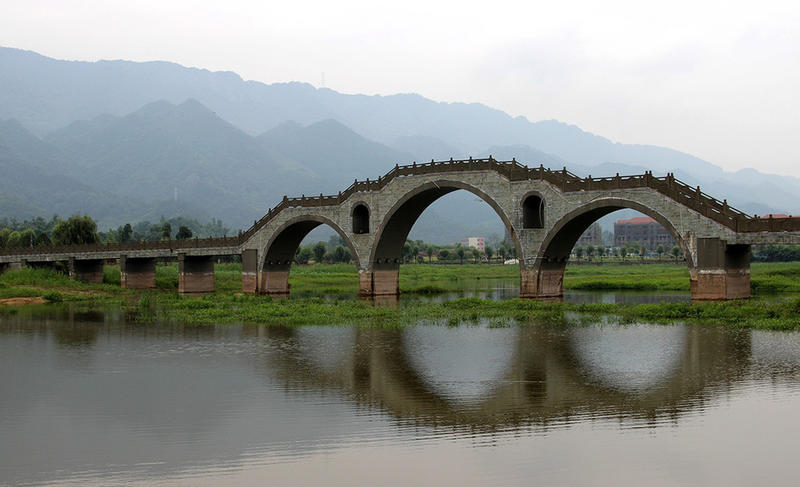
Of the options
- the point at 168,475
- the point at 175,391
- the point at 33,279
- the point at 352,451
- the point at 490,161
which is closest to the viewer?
the point at 168,475

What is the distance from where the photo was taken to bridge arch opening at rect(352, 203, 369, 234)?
67.4 m

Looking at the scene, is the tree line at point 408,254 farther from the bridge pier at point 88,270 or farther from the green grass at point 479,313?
the green grass at point 479,313

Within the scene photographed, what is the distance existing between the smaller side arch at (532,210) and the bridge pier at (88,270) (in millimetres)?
46975

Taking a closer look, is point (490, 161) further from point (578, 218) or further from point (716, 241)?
point (716, 241)

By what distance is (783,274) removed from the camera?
2844 inches

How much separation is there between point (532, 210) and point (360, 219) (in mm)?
17642

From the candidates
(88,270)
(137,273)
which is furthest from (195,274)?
(88,270)

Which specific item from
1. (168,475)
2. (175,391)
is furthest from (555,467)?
(175,391)

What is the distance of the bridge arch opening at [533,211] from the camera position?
55125mm

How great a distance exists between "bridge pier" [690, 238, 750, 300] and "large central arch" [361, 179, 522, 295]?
2212cm

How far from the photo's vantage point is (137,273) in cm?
7931

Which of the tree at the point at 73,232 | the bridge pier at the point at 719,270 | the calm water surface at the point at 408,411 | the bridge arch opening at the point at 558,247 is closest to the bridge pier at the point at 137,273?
the tree at the point at 73,232

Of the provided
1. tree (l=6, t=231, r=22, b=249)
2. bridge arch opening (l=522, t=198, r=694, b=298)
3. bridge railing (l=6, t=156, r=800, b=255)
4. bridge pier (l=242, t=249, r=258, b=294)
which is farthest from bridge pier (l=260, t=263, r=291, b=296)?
tree (l=6, t=231, r=22, b=249)

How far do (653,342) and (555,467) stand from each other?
18.4 metres
